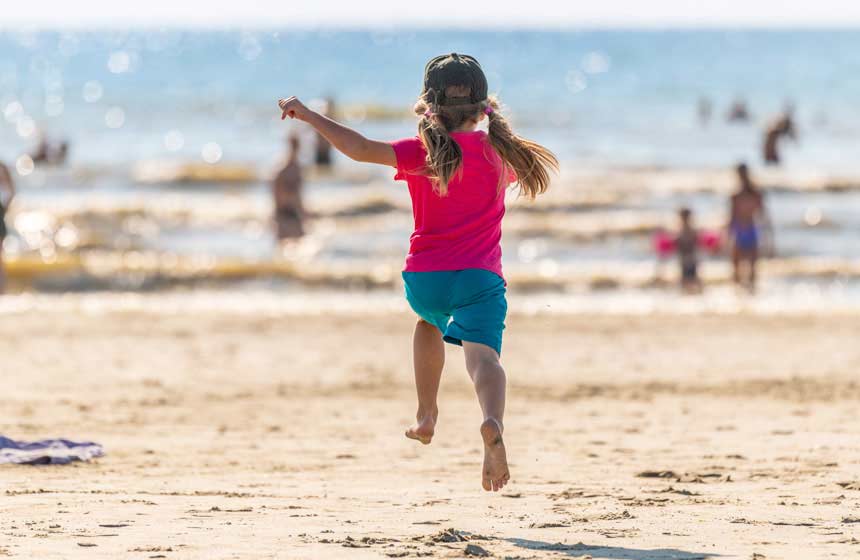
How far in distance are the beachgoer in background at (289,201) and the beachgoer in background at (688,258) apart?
15.3ft

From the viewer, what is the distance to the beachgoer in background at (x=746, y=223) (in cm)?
1577

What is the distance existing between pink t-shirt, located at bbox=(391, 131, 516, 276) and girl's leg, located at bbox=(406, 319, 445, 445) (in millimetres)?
407

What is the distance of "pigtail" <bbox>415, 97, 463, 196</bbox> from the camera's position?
14.9ft

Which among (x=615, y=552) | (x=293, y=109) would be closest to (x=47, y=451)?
(x=293, y=109)

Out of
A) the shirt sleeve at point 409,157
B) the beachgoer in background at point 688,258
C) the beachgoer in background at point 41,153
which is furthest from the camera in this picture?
the beachgoer in background at point 41,153

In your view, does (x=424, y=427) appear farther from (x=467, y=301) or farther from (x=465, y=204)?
(x=465, y=204)

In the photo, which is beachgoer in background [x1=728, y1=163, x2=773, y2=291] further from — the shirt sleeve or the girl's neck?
the shirt sleeve

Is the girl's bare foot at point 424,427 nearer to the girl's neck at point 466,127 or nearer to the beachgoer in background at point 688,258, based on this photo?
the girl's neck at point 466,127

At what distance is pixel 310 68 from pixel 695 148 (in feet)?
146

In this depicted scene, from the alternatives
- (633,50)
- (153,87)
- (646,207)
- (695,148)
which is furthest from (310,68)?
(646,207)

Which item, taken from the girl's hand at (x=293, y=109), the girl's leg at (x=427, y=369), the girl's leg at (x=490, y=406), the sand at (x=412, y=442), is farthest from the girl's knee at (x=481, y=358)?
the girl's hand at (x=293, y=109)

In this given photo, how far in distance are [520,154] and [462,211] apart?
0.27 metres

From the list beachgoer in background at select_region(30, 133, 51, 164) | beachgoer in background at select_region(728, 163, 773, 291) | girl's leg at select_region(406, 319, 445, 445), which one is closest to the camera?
girl's leg at select_region(406, 319, 445, 445)

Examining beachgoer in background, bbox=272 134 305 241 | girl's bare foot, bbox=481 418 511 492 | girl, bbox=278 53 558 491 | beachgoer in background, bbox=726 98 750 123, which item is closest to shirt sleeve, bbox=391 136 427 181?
girl, bbox=278 53 558 491
